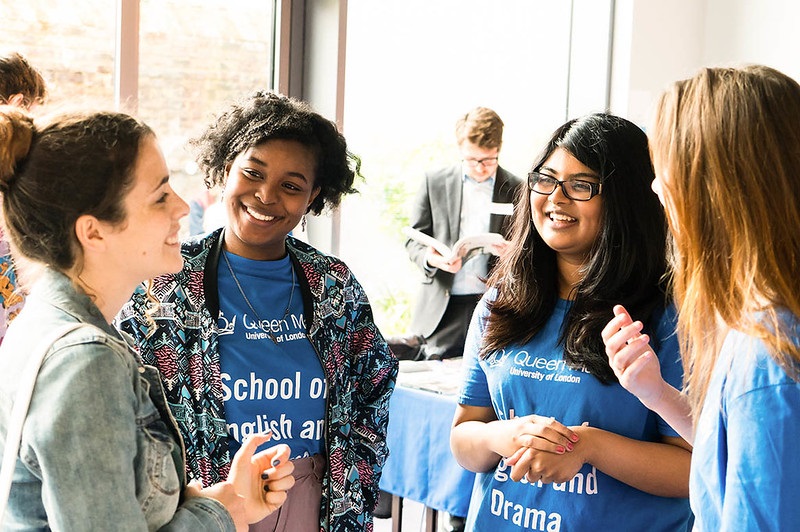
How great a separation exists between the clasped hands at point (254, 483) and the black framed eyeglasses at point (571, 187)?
30.1 inches

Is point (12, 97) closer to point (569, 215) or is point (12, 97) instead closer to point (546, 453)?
point (569, 215)

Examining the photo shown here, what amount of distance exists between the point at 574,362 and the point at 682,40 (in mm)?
4415

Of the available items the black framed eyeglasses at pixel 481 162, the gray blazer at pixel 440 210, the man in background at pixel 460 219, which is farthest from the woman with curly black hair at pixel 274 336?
the black framed eyeglasses at pixel 481 162

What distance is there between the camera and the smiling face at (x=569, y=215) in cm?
179

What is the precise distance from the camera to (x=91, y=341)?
1.06 m

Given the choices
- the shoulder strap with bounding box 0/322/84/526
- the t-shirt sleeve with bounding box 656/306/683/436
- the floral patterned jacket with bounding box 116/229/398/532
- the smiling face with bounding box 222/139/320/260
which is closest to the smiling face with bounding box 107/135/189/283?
the shoulder strap with bounding box 0/322/84/526

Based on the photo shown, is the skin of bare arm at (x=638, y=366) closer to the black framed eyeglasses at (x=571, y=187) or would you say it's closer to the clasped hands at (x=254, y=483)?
the black framed eyeglasses at (x=571, y=187)

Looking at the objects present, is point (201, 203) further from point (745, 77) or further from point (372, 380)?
point (745, 77)

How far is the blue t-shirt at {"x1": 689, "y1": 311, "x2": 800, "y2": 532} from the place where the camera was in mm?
1056

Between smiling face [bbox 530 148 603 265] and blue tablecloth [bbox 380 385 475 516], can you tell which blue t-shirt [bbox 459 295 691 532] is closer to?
smiling face [bbox 530 148 603 265]

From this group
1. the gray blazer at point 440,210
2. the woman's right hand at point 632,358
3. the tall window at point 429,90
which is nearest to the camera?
the woman's right hand at point 632,358

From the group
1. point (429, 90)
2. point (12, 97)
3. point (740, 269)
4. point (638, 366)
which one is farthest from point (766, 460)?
point (429, 90)

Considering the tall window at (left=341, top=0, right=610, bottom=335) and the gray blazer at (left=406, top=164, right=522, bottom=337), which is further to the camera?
the tall window at (left=341, top=0, right=610, bottom=335)

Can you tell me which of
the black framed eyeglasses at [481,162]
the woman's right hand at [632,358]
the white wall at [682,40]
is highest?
the white wall at [682,40]
